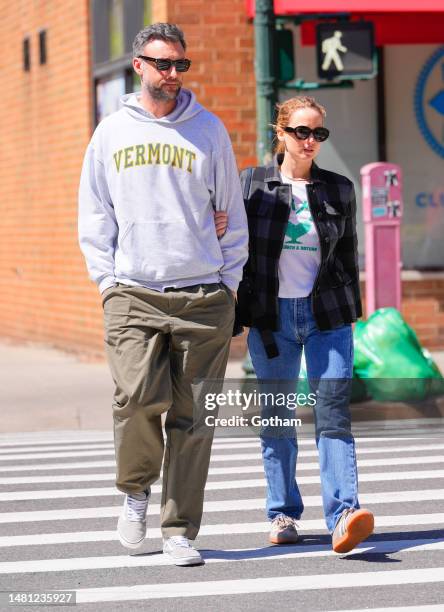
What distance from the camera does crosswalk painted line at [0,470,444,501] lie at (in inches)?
332

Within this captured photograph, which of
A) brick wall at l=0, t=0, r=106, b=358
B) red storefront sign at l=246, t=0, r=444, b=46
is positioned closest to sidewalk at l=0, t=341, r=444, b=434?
brick wall at l=0, t=0, r=106, b=358

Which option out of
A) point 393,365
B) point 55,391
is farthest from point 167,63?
point 55,391

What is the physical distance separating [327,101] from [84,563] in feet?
33.3

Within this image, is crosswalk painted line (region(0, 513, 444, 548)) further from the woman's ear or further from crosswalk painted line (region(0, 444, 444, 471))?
crosswalk painted line (region(0, 444, 444, 471))

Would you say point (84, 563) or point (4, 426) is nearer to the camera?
point (84, 563)

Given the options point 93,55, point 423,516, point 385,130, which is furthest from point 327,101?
point 423,516

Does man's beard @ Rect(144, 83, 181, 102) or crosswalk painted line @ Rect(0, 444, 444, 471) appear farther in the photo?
crosswalk painted line @ Rect(0, 444, 444, 471)

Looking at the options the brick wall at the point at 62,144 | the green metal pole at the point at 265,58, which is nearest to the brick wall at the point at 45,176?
the brick wall at the point at 62,144

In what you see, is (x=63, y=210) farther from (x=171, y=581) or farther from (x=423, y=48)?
(x=171, y=581)

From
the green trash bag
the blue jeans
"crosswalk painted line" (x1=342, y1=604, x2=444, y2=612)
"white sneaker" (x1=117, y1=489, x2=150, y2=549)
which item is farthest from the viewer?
the green trash bag

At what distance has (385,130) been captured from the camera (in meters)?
16.1

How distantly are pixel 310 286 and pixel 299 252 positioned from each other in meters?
0.16

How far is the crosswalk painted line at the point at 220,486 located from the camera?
27.7 feet

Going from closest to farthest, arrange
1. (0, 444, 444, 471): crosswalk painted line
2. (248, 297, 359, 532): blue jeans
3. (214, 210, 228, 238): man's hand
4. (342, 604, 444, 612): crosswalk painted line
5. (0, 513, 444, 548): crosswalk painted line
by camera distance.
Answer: (342, 604, 444, 612): crosswalk painted line, (214, 210, 228, 238): man's hand, (248, 297, 359, 532): blue jeans, (0, 513, 444, 548): crosswalk painted line, (0, 444, 444, 471): crosswalk painted line
